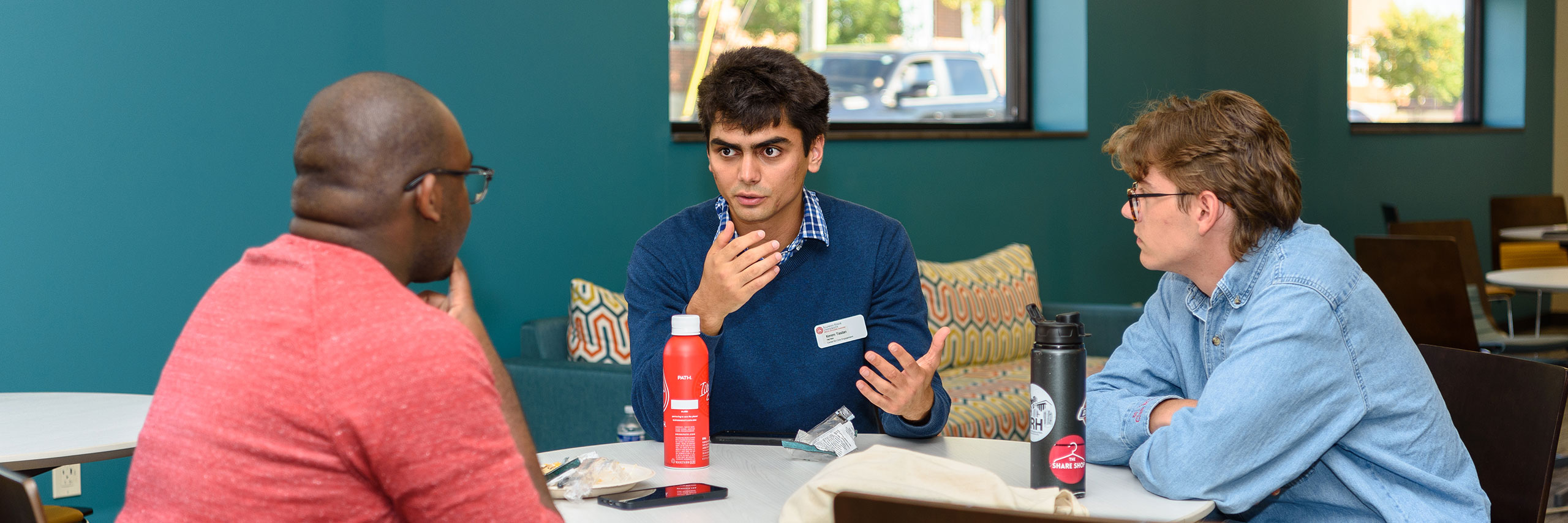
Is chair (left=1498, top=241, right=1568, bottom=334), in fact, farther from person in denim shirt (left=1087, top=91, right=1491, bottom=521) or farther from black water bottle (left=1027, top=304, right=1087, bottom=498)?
black water bottle (left=1027, top=304, right=1087, bottom=498)

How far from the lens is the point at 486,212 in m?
3.30

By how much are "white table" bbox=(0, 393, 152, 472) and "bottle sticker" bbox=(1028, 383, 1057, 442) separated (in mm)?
1179

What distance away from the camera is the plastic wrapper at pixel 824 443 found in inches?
61.8

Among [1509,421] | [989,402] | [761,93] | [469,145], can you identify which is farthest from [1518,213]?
[761,93]

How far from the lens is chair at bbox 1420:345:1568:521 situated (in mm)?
1539

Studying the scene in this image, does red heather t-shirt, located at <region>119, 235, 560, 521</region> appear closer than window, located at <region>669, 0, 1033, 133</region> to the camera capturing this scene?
Yes

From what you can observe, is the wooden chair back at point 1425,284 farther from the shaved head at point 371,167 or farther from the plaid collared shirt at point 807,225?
the shaved head at point 371,167

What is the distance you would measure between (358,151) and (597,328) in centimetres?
237

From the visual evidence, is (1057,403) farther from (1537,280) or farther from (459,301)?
(1537,280)

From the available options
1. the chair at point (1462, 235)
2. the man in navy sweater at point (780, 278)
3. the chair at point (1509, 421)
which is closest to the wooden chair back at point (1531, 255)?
the chair at point (1462, 235)

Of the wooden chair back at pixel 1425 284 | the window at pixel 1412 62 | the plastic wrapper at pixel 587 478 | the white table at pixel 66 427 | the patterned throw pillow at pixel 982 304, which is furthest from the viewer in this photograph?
the window at pixel 1412 62

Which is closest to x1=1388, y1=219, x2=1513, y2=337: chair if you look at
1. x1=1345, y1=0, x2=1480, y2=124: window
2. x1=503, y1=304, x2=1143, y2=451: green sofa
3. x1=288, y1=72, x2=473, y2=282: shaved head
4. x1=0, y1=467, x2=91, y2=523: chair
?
x1=1345, y1=0, x2=1480, y2=124: window

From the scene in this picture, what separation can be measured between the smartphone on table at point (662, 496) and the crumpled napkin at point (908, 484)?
259mm

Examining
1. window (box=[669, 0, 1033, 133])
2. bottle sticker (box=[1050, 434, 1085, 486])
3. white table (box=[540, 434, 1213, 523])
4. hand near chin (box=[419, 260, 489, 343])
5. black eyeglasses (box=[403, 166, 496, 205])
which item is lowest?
white table (box=[540, 434, 1213, 523])
